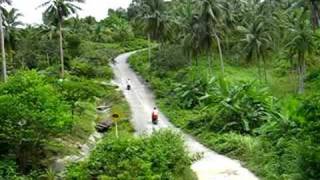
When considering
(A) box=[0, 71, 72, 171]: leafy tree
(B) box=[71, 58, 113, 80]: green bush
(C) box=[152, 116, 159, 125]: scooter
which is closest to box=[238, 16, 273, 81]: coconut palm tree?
(B) box=[71, 58, 113, 80]: green bush

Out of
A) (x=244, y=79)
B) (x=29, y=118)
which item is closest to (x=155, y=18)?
(x=244, y=79)

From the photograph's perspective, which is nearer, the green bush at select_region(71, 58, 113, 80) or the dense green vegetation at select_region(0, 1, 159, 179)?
the dense green vegetation at select_region(0, 1, 159, 179)

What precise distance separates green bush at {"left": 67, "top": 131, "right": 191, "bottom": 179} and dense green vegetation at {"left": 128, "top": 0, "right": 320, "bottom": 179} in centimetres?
399

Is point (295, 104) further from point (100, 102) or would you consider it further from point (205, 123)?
point (100, 102)

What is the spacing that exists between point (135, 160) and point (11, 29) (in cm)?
4340

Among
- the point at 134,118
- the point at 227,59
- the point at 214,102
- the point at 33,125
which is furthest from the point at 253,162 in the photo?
the point at 227,59

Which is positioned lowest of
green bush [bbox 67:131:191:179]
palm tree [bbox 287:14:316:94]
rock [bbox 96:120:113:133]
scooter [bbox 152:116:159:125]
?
scooter [bbox 152:116:159:125]

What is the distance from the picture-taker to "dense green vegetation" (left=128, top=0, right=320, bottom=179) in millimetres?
23078

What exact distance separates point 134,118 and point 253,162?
52.5 ft

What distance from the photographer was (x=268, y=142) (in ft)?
83.3

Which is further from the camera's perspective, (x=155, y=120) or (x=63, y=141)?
(x=155, y=120)

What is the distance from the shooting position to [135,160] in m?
19.5

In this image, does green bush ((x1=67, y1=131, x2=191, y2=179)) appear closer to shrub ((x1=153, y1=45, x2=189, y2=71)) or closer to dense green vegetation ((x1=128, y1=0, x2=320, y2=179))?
dense green vegetation ((x1=128, y1=0, x2=320, y2=179))

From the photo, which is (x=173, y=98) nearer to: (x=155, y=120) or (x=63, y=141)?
(x=155, y=120)
